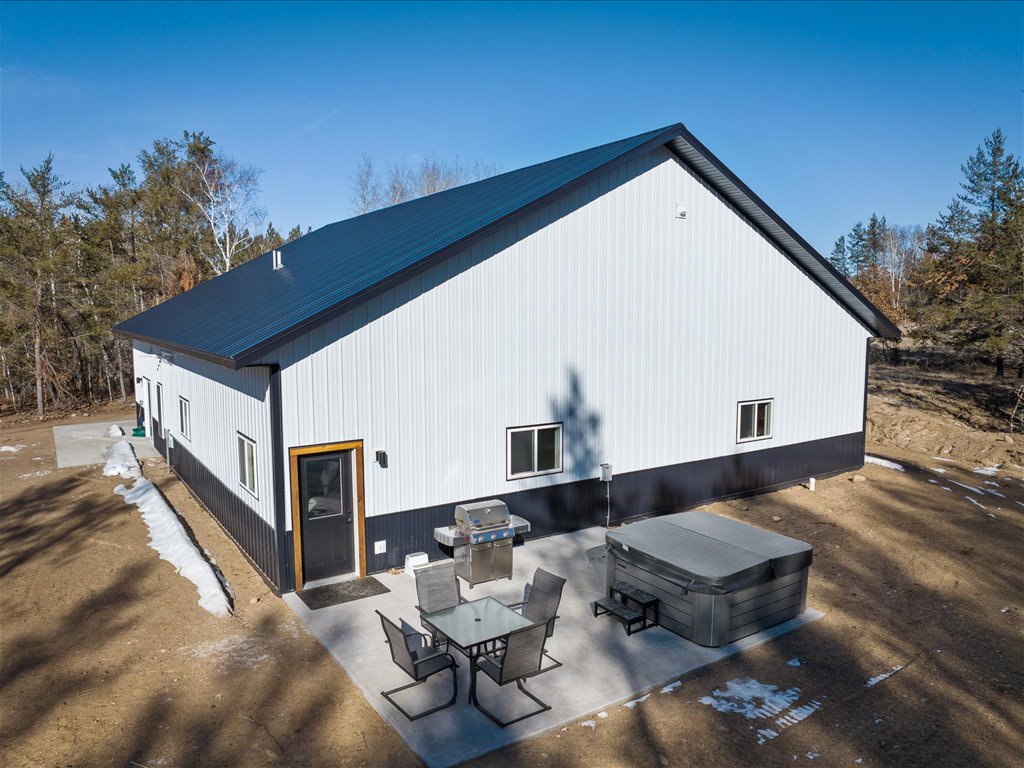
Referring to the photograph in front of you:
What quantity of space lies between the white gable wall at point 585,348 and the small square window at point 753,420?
18cm

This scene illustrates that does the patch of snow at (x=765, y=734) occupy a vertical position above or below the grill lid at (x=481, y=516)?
below

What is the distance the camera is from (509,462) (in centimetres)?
1070

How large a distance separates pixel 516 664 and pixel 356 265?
7.04 m

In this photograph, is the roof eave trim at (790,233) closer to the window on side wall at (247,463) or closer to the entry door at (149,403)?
the window on side wall at (247,463)

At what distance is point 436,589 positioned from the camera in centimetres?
748

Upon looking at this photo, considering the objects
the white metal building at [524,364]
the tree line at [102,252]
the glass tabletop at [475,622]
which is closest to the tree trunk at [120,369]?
the tree line at [102,252]

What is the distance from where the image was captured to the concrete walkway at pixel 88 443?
17.1 m

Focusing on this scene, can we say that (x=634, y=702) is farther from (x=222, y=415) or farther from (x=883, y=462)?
(x=883, y=462)

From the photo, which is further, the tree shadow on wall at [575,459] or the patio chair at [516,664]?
the tree shadow on wall at [575,459]

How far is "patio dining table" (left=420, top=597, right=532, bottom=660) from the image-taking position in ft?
20.8

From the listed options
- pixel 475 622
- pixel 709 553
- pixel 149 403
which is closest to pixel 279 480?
pixel 475 622

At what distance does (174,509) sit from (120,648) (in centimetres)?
596

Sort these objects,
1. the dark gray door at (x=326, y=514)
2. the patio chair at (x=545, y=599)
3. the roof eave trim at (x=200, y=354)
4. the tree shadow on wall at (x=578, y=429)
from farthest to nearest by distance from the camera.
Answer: the tree shadow on wall at (x=578, y=429) < the dark gray door at (x=326, y=514) < the roof eave trim at (x=200, y=354) < the patio chair at (x=545, y=599)

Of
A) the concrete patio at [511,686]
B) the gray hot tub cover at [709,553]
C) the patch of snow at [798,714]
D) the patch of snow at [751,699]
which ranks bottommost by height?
the patch of snow at [798,714]
